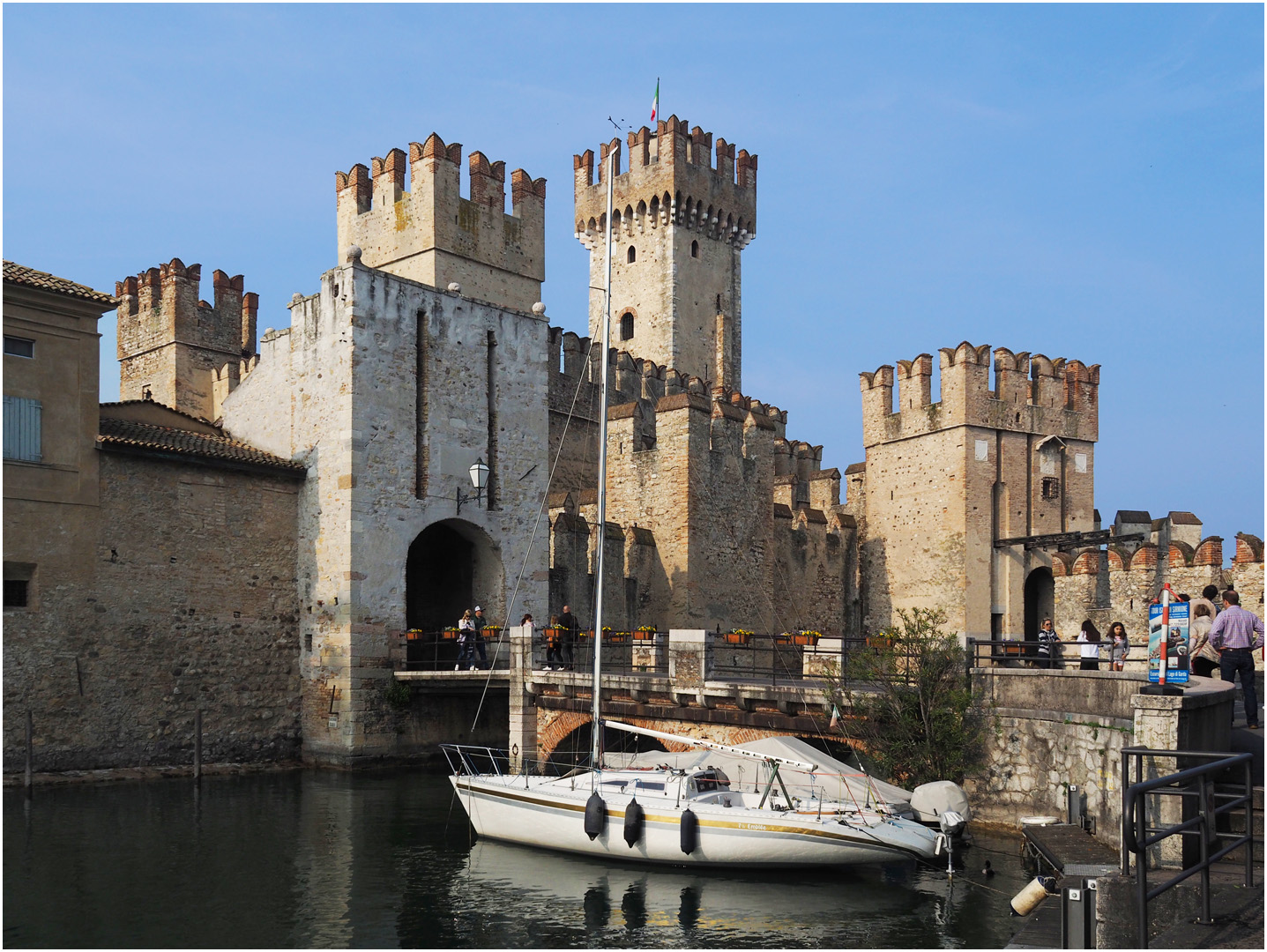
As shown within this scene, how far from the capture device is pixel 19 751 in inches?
834

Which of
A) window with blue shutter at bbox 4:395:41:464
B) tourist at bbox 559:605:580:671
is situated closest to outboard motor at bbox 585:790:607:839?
tourist at bbox 559:605:580:671

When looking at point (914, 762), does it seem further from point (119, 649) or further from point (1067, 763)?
point (119, 649)

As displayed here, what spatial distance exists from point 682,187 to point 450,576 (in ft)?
81.3

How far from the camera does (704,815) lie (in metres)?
16.1

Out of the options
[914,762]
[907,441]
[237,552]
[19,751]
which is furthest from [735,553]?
[19,751]

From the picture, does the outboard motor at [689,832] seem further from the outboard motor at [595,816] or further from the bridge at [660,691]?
the bridge at [660,691]

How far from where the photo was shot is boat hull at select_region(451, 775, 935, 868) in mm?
15477

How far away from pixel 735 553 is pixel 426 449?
10.0 m

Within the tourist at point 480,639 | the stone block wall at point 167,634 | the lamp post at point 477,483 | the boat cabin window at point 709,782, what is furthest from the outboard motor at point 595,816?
the lamp post at point 477,483

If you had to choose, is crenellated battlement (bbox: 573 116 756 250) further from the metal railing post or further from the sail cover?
the metal railing post

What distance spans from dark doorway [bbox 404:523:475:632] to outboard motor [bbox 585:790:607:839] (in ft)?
43.6

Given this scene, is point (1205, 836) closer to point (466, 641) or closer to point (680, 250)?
point (466, 641)

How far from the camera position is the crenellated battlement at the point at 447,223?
3078 cm

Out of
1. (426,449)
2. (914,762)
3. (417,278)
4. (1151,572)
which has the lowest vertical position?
(914,762)
